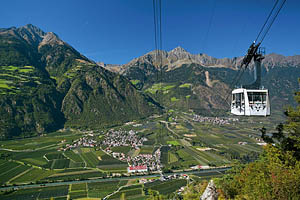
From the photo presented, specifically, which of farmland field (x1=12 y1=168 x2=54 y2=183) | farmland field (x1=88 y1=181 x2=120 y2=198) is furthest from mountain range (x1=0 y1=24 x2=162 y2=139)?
farmland field (x1=88 y1=181 x2=120 y2=198)

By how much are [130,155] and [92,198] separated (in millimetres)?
37949

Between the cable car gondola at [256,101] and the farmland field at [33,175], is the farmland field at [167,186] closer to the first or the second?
the farmland field at [33,175]

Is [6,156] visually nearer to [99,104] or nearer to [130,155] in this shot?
[130,155]

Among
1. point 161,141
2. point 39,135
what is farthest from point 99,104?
point 161,141

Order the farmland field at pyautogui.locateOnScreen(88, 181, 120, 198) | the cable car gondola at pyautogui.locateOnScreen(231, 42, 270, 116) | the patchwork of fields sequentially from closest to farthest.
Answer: the cable car gondola at pyautogui.locateOnScreen(231, 42, 270, 116) → the patchwork of fields → the farmland field at pyautogui.locateOnScreen(88, 181, 120, 198)

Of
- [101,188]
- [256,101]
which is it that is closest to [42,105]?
[101,188]

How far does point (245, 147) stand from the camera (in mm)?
97500

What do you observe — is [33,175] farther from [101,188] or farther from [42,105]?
[42,105]

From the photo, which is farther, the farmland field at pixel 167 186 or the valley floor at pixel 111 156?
the valley floor at pixel 111 156

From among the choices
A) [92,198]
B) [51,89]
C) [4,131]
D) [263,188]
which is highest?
[51,89]

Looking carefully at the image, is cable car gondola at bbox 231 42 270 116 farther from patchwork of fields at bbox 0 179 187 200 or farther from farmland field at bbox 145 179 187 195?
farmland field at bbox 145 179 187 195

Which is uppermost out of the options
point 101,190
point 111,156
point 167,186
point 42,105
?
point 42,105

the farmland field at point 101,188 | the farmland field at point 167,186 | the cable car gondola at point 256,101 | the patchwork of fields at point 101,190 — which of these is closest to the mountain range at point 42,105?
the patchwork of fields at point 101,190

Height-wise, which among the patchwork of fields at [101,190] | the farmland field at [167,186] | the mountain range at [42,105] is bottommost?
the patchwork of fields at [101,190]
